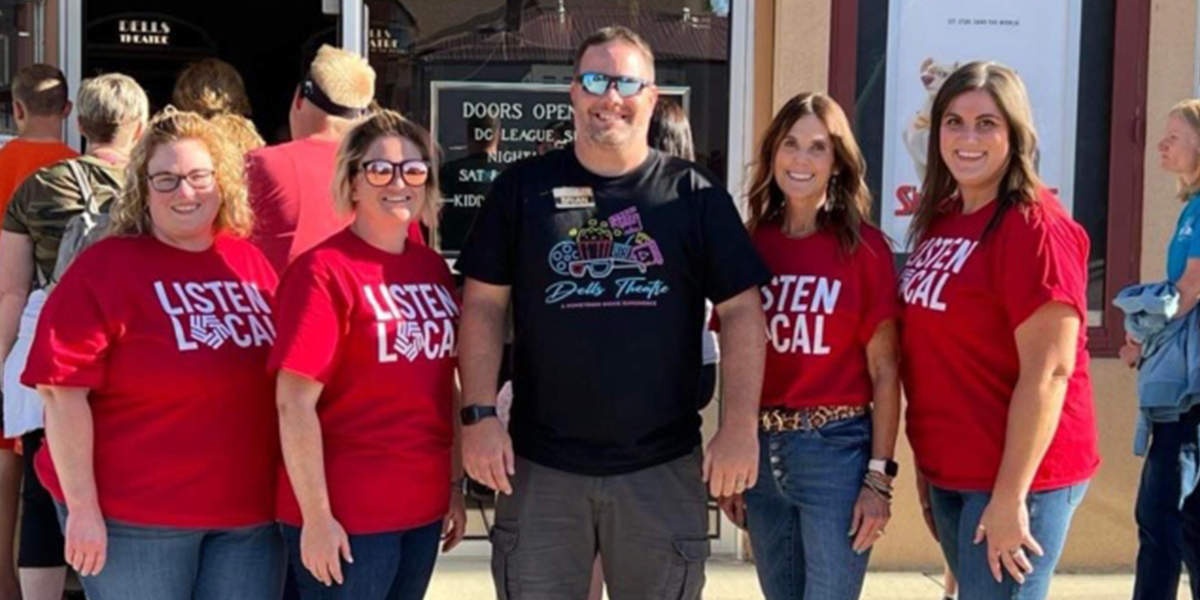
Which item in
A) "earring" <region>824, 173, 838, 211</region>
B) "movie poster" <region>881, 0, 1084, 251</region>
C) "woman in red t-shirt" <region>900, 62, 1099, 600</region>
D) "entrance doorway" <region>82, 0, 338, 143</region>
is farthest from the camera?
"entrance doorway" <region>82, 0, 338, 143</region>

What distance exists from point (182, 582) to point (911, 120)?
3.64 m

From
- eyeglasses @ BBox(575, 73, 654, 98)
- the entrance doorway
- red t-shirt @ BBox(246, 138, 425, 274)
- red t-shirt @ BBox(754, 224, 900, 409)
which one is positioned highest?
the entrance doorway

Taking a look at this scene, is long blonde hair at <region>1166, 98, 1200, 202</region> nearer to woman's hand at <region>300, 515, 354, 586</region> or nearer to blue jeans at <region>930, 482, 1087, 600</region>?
blue jeans at <region>930, 482, 1087, 600</region>

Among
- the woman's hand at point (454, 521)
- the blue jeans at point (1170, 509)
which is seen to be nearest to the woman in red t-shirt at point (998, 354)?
the woman's hand at point (454, 521)

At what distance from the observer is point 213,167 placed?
3.21m

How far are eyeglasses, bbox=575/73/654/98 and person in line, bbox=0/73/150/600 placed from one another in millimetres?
1770

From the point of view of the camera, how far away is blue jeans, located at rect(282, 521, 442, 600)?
3.12 meters

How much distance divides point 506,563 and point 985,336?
1268 mm

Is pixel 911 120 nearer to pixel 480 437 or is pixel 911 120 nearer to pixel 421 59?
pixel 421 59

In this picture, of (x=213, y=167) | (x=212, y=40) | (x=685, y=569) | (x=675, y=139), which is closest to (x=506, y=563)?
(x=685, y=569)

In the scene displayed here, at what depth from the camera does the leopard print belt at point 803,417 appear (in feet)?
11.1

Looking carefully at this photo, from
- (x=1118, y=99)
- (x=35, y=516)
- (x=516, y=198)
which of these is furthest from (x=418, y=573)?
(x=1118, y=99)

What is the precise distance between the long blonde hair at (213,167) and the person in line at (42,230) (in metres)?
1.08

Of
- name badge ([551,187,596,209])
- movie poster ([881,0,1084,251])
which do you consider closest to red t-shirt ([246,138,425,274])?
name badge ([551,187,596,209])
